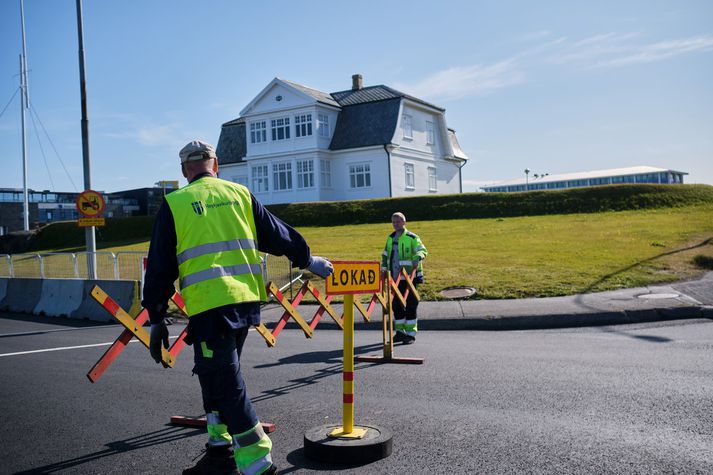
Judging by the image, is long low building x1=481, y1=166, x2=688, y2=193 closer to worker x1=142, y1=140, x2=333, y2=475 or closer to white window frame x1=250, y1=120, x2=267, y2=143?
white window frame x1=250, y1=120, x2=267, y2=143

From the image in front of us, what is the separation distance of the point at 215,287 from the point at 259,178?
1698 inches

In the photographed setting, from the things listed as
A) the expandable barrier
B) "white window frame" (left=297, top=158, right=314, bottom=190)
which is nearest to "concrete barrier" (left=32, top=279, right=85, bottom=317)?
the expandable barrier

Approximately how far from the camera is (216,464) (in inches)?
169

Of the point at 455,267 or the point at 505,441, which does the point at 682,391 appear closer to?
the point at 505,441

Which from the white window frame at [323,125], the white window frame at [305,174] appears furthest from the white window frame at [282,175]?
the white window frame at [323,125]

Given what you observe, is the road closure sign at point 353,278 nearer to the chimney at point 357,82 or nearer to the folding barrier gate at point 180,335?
the folding barrier gate at point 180,335

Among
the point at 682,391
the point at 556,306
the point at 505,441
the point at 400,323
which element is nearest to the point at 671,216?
the point at 556,306

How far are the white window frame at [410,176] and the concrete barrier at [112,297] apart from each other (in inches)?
1206

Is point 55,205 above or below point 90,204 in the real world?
above

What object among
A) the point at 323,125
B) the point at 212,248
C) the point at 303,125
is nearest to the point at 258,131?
the point at 303,125

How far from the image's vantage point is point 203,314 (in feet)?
13.1

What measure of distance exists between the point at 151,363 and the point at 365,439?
5.35 meters

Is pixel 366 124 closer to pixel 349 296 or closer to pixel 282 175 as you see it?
pixel 282 175

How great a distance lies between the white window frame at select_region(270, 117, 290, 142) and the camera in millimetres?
44969
